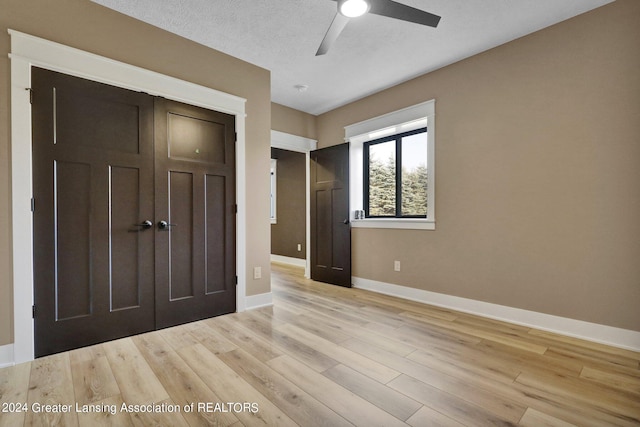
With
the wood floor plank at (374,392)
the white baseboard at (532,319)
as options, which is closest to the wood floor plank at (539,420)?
the wood floor plank at (374,392)

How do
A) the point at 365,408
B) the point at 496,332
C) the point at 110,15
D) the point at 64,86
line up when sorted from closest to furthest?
the point at 365,408 < the point at 64,86 < the point at 110,15 < the point at 496,332

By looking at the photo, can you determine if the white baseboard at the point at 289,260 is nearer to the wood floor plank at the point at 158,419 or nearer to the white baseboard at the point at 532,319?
the white baseboard at the point at 532,319

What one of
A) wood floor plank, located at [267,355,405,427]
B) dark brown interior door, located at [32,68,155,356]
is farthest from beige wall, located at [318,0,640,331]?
dark brown interior door, located at [32,68,155,356]

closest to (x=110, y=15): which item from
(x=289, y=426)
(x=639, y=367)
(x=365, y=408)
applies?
(x=289, y=426)

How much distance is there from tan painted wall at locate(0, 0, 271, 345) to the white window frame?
1426mm

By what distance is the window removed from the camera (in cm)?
379

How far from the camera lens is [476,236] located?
3084mm

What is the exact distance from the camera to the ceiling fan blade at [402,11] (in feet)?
6.08

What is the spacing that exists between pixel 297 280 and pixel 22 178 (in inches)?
136

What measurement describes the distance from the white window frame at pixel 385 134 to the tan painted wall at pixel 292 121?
701 mm

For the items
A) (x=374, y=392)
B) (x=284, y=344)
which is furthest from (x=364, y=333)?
(x=374, y=392)

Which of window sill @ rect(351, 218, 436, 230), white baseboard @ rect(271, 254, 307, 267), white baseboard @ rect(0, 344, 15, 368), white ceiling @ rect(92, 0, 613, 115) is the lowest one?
white baseboard @ rect(271, 254, 307, 267)

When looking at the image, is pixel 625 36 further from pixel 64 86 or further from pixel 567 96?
pixel 64 86

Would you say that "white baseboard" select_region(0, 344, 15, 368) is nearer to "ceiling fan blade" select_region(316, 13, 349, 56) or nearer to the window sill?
"ceiling fan blade" select_region(316, 13, 349, 56)
